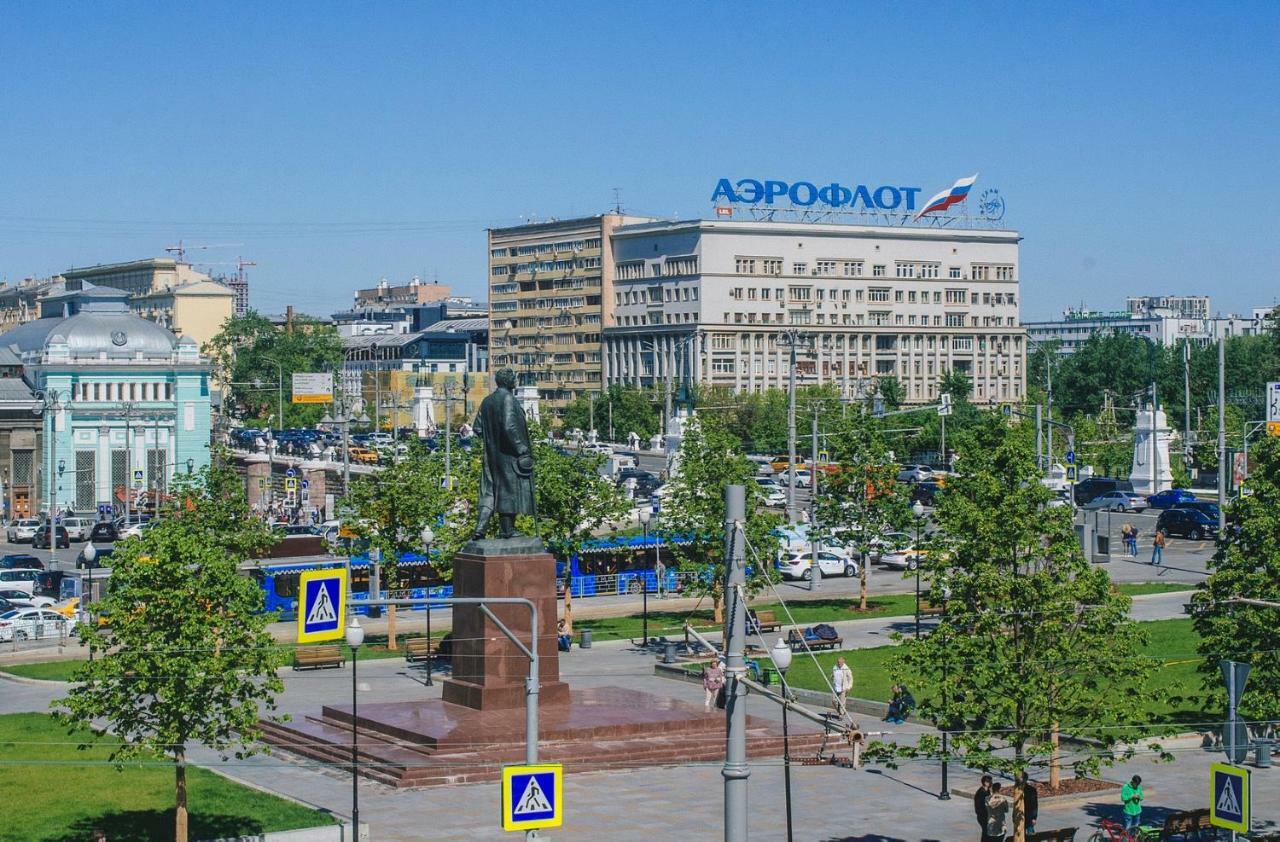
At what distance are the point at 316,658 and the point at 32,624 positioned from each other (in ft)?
41.2

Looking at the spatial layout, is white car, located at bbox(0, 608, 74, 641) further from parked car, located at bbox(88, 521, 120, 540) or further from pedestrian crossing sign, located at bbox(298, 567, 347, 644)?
pedestrian crossing sign, located at bbox(298, 567, 347, 644)

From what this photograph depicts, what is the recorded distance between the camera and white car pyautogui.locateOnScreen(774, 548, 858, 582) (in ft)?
226

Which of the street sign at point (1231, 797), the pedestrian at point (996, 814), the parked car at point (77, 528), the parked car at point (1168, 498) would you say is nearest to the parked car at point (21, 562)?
the parked car at point (77, 528)

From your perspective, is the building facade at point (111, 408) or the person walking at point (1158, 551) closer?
the person walking at point (1158, 551)

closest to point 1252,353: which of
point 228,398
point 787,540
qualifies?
point 228,398

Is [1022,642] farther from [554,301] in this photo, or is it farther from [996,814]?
[554,301]

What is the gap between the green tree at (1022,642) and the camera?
28.2 meters

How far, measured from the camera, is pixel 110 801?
3131 centimetres

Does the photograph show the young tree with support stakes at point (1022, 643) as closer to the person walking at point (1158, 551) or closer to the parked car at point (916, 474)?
the person walking at point (1158, 551)

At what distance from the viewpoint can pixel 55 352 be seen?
334 ft

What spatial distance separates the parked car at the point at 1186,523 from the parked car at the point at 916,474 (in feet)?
76.9

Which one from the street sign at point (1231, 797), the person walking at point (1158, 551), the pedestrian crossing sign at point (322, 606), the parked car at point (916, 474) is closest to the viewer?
the street sign at point (1231, 797)

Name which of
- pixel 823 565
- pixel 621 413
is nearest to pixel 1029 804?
pixel 823 565

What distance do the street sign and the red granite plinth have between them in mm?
14415
